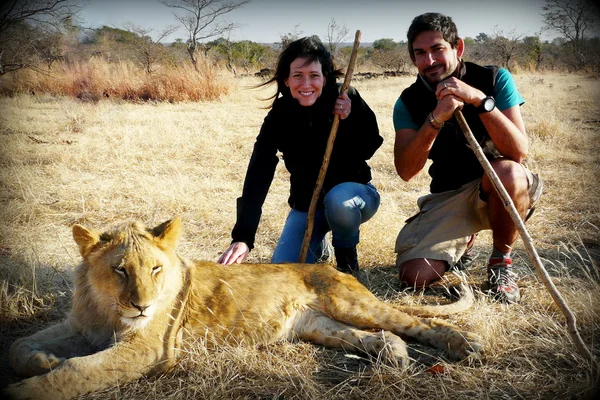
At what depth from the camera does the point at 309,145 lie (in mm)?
4098

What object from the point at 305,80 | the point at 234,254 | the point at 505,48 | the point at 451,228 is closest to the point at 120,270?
the point at 234,254

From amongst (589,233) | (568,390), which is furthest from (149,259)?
(589,233)

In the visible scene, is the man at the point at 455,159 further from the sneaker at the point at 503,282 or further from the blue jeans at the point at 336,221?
the blue jeans at the point at 336,221

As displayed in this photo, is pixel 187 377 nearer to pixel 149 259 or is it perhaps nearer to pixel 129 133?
pixel 149 259

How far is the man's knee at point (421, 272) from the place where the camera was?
12.2 feet

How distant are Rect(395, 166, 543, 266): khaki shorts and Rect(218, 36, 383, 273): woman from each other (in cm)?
42

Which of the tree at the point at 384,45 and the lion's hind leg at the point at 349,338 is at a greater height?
the tree at the point at 384,45

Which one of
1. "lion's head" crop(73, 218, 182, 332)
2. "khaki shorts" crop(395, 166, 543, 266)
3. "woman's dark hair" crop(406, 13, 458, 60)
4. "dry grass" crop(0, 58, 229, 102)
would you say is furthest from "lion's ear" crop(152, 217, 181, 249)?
"dry grass" crop(0, 58, 229, 102)

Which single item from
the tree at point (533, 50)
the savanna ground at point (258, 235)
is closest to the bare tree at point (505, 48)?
the tree at point (533, 50)

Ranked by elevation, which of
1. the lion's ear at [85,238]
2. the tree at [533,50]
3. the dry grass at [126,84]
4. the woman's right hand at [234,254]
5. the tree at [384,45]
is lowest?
the woman's right hand at [234,254]

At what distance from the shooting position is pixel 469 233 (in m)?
3.84

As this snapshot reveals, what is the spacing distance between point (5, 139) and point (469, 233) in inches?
298

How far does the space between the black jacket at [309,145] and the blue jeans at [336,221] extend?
17cm

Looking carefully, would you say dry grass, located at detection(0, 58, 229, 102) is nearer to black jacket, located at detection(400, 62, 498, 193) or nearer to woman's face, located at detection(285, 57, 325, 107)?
woman's face, located at detection(285, 57, 325, 107)
